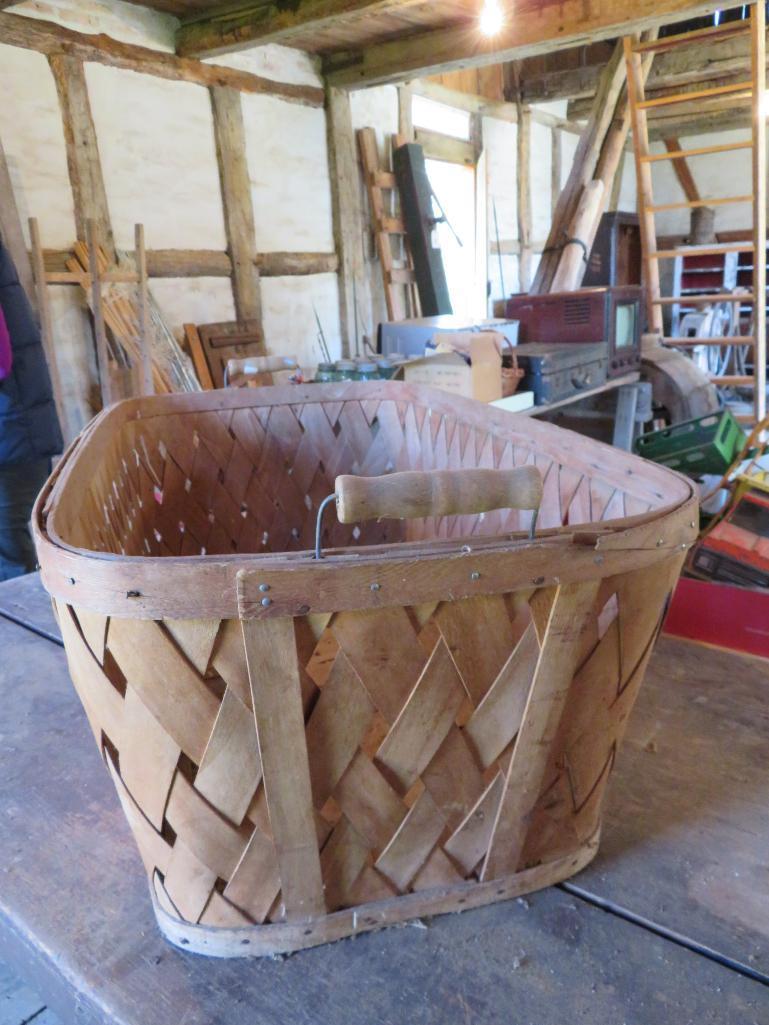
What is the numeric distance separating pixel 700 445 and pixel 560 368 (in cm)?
65

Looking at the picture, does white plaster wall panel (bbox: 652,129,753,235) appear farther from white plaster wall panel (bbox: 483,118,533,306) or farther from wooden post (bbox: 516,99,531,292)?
white plaster wall panel (bbox: 483,118,533,306)

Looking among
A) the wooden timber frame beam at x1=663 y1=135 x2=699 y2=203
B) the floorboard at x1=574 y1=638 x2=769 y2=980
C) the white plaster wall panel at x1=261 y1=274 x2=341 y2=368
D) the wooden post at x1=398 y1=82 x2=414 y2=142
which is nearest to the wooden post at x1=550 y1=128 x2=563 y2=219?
the wooden timber frame beam at x1=663 y1=135 x2=699 y2=203

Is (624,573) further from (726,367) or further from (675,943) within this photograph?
(726,367)

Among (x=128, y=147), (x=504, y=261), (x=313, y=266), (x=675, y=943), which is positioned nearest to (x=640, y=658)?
(x=675, y=943)

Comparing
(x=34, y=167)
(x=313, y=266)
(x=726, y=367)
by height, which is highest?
A: (x=34, y=167)

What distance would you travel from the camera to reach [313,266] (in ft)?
15.8

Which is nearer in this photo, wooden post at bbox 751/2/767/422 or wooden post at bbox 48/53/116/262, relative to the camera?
wooden post at bbox 48/53/116/262

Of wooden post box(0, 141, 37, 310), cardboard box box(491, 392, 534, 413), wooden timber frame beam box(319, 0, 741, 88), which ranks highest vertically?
wooden timber frame beam box(319, 0, 741, 88)

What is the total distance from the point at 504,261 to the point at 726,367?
2.57m

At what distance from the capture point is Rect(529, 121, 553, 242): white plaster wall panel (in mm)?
6809

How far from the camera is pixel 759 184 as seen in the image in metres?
3.93

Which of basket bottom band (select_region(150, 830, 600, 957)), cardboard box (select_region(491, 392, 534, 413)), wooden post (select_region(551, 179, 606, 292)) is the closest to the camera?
basket bottom band (select_region(150, 830, 600, 957))

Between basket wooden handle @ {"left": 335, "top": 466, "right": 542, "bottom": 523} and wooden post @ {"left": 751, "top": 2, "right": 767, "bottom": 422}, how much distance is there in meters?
3.67

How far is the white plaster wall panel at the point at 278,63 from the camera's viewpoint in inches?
164
